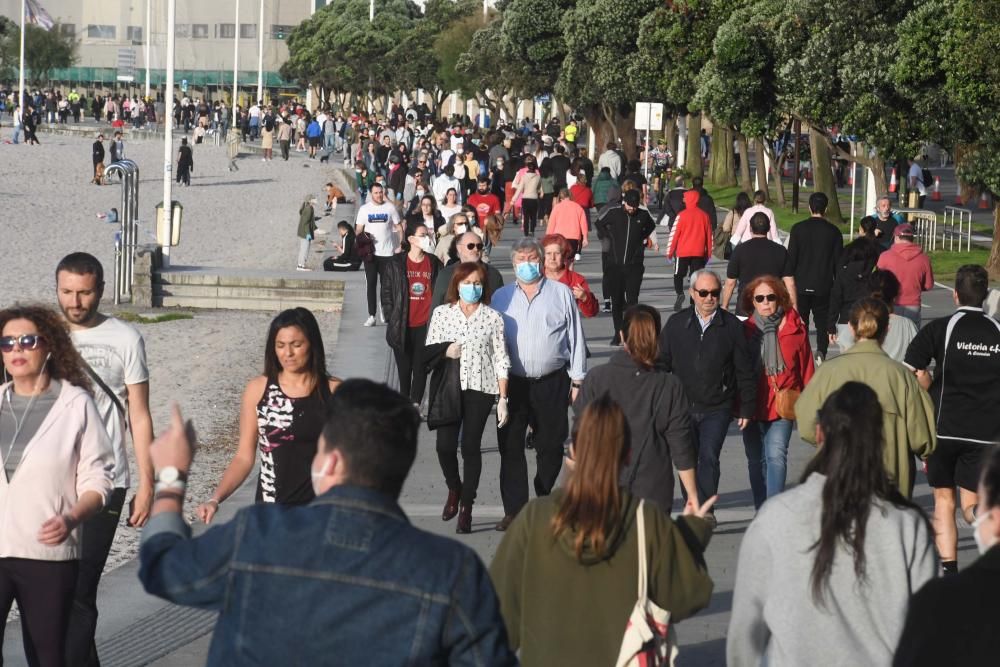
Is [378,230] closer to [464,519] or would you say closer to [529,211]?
[464,519]

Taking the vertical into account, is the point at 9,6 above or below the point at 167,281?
above

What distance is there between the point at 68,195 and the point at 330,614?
4613 cm

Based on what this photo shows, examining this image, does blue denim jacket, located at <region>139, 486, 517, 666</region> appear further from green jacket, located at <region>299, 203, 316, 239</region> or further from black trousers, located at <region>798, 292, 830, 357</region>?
green jacket, located at <region>299, 203, 316, 239</region>

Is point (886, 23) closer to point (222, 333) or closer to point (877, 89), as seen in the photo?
point (877, 89)

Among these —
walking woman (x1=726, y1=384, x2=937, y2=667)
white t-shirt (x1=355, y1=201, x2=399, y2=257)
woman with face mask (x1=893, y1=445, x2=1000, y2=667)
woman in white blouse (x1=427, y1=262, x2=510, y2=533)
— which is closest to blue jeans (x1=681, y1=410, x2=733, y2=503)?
woman in white blouse (x1=427, y1=262, x2=510, y2=533)

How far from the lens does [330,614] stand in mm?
3381

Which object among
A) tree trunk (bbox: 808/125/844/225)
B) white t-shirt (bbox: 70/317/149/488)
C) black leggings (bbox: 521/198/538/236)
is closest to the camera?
white t-shirt (bbox: 70/317/149/488)

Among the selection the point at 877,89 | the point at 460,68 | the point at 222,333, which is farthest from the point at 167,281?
the point at 460,68

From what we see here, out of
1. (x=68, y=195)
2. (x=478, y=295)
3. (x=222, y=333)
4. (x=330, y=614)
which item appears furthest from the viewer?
(x=68, y=195)

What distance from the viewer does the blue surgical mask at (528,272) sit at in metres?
9.99

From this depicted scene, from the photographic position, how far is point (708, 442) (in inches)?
374

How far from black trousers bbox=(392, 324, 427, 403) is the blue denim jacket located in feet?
30.1

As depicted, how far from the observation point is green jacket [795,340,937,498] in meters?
7.42

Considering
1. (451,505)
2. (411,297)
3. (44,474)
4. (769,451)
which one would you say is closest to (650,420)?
(769,451)
